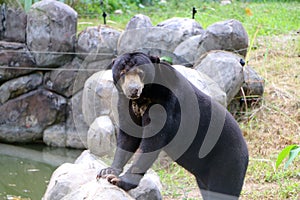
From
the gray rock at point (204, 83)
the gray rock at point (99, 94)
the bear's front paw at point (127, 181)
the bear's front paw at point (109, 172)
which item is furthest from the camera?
the gray rock at point (99, 94)

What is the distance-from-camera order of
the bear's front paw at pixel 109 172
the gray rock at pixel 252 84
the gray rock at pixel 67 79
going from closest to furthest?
the bear's front paw at pixel 109 172 < the gray rock at pixel 252 84 < the gray rock at pixel 67 79

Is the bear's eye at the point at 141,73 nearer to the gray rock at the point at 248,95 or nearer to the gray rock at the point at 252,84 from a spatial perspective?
the gray rock at the point at 248,95

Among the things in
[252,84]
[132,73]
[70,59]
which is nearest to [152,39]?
[70,59]

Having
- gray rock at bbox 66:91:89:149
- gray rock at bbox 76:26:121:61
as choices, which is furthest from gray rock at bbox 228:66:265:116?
gray rock at bbox 66:91:89:149

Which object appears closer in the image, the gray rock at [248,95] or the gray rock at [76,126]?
the gray rock at [248,95]

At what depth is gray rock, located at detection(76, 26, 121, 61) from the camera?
7559mm

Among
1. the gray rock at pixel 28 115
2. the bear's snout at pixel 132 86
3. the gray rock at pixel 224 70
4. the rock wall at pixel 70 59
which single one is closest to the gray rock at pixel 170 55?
the rock wall at pixel 70 59

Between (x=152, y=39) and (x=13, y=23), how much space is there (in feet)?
5.95

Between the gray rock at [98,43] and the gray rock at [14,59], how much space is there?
672 mm

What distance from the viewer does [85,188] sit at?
4.00 metres

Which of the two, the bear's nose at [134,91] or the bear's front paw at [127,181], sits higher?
the bear's nose at [134,91]

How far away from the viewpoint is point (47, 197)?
172 inches

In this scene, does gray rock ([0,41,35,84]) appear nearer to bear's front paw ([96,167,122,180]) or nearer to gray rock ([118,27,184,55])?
gray rock ([118,27,184,55])

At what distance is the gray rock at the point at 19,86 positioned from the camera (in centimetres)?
784
